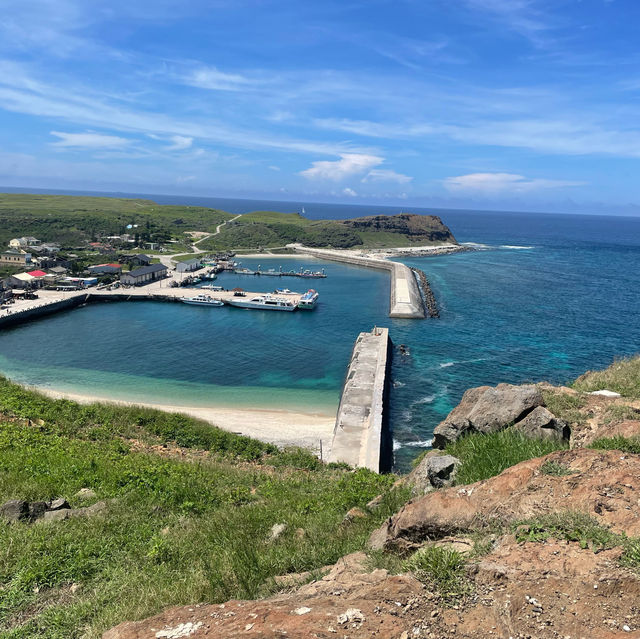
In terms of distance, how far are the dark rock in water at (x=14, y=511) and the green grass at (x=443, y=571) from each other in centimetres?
870

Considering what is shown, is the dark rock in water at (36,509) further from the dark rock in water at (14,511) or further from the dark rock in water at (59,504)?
the dark rock in water at (59,504)

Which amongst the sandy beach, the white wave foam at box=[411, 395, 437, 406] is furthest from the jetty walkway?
the white wave foam at box=[411, 395, 437, 406]

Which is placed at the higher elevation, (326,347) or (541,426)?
(541,426)

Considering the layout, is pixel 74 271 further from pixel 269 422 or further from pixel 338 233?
pixel 338 233

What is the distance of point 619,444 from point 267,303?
199ft

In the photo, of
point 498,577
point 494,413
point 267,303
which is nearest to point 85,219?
point 267,303

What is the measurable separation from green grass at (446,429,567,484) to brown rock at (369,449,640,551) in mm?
1300

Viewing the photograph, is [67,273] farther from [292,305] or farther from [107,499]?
[107,499]

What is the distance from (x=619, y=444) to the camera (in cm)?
840

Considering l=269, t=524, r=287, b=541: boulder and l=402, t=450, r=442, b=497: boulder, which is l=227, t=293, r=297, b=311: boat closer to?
l=402, t=450, r=442, b=497: boulder

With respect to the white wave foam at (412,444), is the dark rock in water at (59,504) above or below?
above

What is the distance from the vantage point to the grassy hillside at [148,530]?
657 centimetres

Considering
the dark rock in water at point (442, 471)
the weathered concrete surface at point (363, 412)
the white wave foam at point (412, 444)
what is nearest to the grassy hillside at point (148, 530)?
the dark rock in water at point (442, 471)

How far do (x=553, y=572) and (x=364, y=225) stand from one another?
16880 centimetres
